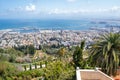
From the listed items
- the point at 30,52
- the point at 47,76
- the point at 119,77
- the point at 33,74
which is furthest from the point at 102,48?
the point at 30,52

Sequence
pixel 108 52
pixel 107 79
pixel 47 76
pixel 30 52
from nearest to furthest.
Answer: pixel 107 79
pixel 108 52
pixel 47 76
pixel 30 52

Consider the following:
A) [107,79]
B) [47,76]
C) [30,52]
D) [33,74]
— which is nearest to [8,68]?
[33,74]

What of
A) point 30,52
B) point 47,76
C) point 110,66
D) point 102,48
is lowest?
point 30,52

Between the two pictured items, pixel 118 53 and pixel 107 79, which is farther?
pixel 118 53

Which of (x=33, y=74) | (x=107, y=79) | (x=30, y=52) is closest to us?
(x=107, y=79)

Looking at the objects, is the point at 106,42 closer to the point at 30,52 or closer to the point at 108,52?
the point at 108,52

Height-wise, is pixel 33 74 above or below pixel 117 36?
below
